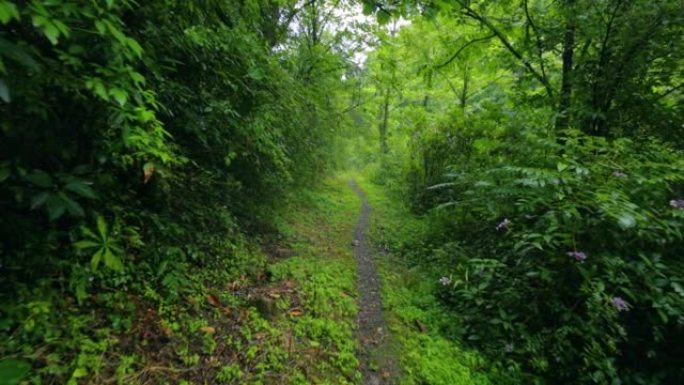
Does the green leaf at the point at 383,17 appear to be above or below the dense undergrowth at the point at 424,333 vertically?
above

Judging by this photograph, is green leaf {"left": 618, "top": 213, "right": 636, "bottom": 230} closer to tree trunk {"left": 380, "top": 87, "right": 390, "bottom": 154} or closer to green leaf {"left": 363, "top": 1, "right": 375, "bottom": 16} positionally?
green leaf {"left": 363, "top": 1, "right": 375, "bottom": 16}

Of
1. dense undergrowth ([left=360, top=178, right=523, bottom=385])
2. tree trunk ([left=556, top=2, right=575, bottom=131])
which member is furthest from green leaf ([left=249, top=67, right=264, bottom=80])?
tree trunk ([left=556, top=2, right=575, bottom=131])

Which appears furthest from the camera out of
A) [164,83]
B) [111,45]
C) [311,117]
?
[311,117]

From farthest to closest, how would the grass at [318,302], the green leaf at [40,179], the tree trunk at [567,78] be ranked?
the tree trunk at [567,78], the grass at [318,302], the green leaf at [40,179]

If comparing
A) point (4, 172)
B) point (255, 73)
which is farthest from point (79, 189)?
point (255, 73)

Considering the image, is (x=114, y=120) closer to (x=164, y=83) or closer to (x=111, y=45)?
(x=111, y=45)

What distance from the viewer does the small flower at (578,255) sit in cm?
243

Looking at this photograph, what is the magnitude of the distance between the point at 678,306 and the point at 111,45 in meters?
4.26

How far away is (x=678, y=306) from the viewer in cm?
218

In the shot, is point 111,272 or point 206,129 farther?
point 206,129

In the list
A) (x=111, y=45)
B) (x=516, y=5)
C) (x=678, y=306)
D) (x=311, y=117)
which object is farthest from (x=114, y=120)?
(x=516, y=5)

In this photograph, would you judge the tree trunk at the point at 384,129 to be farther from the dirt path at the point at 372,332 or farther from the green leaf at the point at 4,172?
the green leaf at the point at 4,172

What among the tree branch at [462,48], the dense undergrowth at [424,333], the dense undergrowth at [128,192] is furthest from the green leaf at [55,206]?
the tree branch at [462,48]

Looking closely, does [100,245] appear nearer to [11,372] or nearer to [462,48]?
[11,372]
